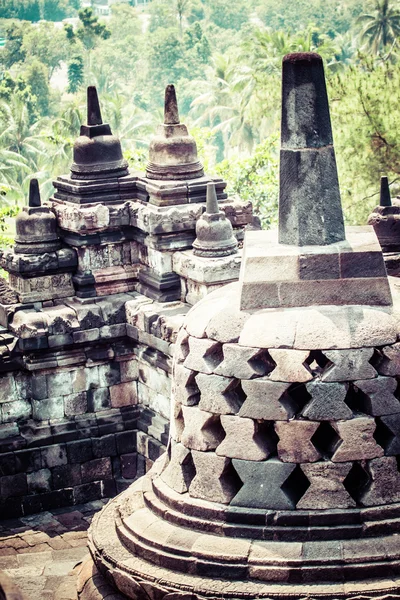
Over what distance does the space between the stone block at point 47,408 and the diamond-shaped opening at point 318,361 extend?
5.88m

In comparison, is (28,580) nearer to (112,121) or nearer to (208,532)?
(208,532)

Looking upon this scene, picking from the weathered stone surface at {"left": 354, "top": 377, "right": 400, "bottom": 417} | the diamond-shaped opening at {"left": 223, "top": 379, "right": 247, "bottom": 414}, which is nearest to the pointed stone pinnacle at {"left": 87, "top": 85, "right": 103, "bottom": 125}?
the diamond-shaped opening at {"left": 223, "top": 379, "right": 247, "bottom": 414}

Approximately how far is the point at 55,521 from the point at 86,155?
4.25 m

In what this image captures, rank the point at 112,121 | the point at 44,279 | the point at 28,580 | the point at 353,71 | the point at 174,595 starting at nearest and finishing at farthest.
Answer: the point at 174,595 < the point at 28,580 < the point at 44,279 < the point at 353,71 < the point at 112,121

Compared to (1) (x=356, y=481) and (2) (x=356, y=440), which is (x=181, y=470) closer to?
(1) (x=356, y=481)

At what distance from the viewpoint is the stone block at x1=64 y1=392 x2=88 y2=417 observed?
14.8m

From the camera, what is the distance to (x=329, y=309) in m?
9.39

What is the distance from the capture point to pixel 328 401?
9070 mm

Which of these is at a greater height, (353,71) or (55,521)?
(353,71)

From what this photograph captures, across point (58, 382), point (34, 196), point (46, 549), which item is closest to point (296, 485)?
point (46, 549)

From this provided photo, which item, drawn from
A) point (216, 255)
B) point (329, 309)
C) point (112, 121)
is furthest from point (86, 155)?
point (112, 121)

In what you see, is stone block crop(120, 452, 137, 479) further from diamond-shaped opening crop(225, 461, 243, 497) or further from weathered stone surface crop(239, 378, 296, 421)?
weathered stone surface crop(239, 378, 296, 421)

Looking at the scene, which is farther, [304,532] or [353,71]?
[353,71]

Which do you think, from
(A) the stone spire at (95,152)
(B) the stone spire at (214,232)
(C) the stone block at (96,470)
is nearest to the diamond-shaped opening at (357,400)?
(B) the stone spire at (214,232)
